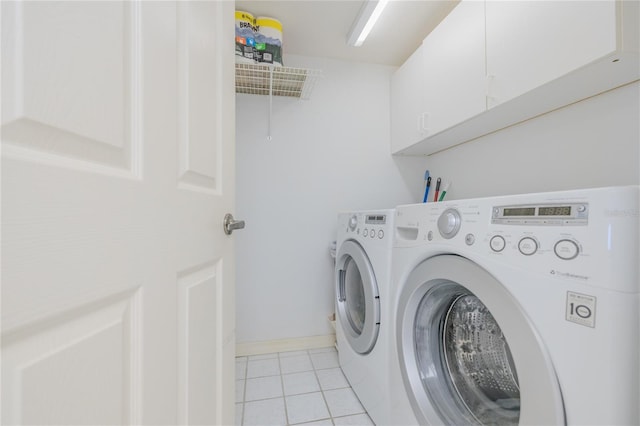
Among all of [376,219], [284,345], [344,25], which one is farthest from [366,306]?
[344,25]

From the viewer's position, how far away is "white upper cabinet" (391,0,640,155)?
836 mm

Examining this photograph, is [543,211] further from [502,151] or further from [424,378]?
[502,151]

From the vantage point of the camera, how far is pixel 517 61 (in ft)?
3.56

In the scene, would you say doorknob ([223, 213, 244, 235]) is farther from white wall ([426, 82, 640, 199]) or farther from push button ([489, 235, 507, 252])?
white wall ([426, 82, 640, 199])

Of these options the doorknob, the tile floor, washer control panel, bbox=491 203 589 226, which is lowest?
the tile floor

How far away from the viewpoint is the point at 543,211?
1.96 feet

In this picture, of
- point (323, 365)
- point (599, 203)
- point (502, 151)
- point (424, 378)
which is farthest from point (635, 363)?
point (323, 365)

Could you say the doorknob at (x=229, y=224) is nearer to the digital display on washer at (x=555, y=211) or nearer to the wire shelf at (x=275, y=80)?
the digital display on washer at (x=555, y=211)

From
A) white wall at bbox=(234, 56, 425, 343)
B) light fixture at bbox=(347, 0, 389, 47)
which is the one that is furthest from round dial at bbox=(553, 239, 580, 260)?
white wall at bbox=(234, 56, 425, 343)

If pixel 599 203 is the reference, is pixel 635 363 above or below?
below

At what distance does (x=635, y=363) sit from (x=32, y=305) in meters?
0.90

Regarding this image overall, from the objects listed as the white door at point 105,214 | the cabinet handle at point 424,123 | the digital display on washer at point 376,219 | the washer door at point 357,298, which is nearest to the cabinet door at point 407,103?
the cabinet handle at point 424,123

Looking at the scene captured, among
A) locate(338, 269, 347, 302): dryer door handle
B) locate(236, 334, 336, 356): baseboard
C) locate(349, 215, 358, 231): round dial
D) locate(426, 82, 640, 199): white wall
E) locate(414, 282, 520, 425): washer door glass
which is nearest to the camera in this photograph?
locate(414, 282, 520, 425): washer door glass

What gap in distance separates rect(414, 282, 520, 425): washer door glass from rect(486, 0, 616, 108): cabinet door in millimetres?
866
